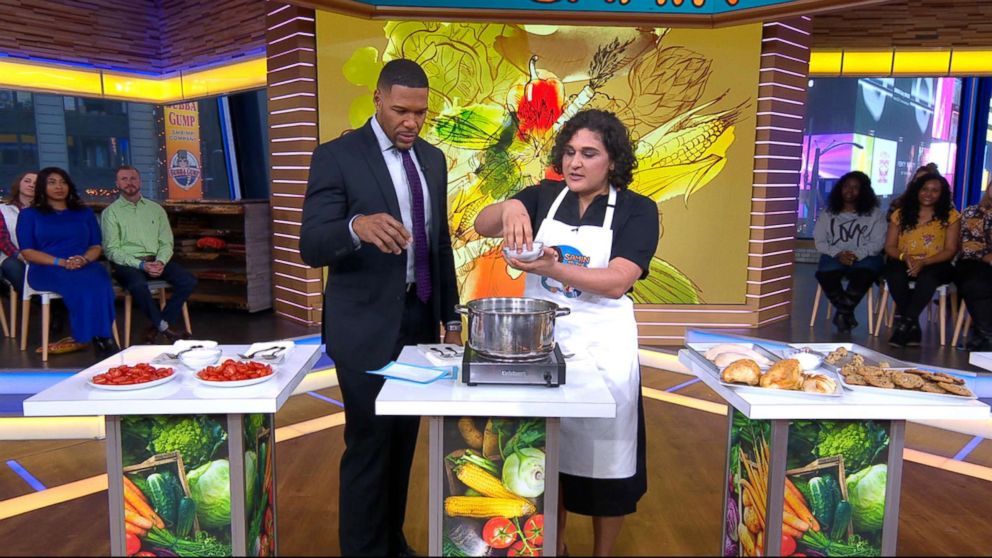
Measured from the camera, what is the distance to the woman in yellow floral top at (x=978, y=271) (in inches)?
201

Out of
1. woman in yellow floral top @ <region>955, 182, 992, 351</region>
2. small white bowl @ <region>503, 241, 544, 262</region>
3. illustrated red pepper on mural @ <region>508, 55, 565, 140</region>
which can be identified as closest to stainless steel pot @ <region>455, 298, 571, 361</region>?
small white bowl @ <region>503, 241, 544, 262</region>

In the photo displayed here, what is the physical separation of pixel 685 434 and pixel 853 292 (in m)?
2.76

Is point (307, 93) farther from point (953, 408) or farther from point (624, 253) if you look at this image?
point (953, 408)

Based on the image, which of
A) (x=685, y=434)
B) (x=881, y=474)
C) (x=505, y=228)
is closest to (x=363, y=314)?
(x=505, y=228)

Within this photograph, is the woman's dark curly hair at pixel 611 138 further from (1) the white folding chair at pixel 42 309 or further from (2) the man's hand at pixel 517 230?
(1) the white folding chair at pixel 42 309

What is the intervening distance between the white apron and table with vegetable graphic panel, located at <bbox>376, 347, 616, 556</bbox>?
34cm

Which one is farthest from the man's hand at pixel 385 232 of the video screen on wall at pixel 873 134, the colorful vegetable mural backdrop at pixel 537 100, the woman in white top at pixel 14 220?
the video screen on wall at pixel 873 134

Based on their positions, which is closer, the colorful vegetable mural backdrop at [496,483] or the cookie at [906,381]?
the colorful vegetable mural backdrop at [496,483]

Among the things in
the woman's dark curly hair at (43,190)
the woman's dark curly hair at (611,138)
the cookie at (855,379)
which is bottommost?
the cookie at (855,379)

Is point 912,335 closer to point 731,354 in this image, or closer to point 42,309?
point 731,354

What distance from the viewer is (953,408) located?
6.07 ft

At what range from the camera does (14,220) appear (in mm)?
5816

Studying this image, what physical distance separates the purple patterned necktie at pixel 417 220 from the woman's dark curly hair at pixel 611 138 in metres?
0.49

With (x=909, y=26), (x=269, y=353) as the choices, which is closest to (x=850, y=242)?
(x=909, y=26)
